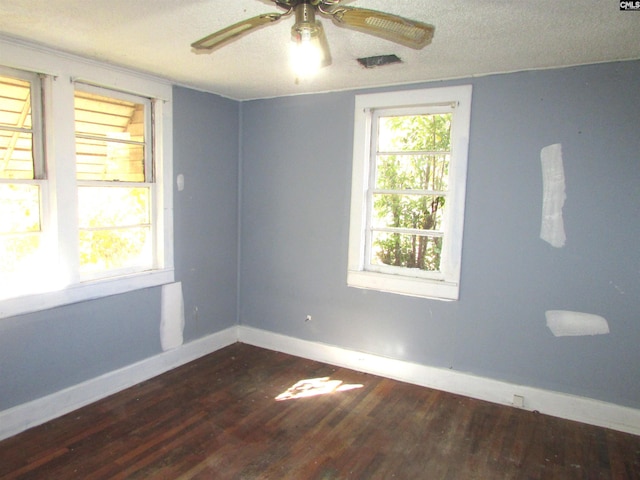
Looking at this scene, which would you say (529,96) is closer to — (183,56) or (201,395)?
(183,56)

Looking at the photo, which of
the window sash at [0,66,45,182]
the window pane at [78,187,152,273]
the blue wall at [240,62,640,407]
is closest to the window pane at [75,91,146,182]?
the window pane at [78,187,152,273]

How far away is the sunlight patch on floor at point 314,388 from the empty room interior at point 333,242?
0.13 ft

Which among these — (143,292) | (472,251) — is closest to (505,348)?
(472,251)

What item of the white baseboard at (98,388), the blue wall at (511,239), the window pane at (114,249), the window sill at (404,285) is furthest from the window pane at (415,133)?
the white baseboard at (98,388)

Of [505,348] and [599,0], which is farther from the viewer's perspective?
[505,348]

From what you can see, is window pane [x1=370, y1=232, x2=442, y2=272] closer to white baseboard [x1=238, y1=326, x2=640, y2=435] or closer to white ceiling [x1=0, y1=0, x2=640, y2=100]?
white baseboard [x1=238, y1=326, x2=640, y2=435]

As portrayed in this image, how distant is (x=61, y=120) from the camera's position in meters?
2.75

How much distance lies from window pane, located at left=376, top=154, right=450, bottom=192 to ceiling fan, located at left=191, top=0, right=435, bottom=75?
1.77 m

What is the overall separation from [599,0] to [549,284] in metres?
1.81

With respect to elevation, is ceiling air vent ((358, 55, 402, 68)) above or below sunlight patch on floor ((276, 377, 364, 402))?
above

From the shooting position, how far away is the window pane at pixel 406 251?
3424 mm

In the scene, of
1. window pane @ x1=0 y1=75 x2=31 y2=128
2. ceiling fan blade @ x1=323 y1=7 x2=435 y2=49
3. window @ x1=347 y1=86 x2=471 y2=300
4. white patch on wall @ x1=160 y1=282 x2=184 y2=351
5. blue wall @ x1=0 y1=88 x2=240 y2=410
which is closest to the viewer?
ceiling fan blade @ x1=323 y1=7 x2=435 y2=49

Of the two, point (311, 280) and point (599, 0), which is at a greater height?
point (599, 0)

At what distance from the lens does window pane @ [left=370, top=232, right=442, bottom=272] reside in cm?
342
